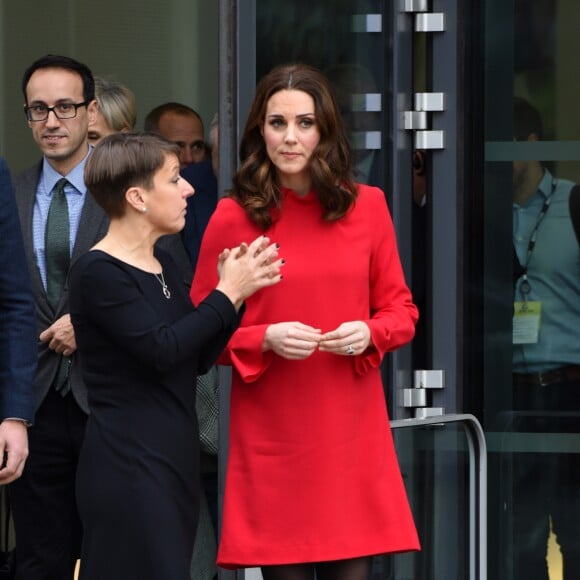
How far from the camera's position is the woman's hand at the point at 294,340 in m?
3.69

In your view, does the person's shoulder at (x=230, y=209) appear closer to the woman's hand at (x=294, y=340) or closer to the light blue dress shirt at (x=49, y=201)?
the woman's hand at (x=294, y=340)

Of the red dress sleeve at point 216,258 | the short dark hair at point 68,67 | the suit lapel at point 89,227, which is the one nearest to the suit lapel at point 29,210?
the suit lapel at point 89,227

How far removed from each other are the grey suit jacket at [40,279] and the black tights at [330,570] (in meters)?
1.10

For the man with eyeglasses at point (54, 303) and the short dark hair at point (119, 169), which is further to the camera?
the man with eyeglasses at point (54, 303)

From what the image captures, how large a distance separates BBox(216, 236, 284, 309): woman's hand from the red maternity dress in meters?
0.17

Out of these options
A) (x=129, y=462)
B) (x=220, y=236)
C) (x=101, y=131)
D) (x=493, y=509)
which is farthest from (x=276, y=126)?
(x=493, y=509)

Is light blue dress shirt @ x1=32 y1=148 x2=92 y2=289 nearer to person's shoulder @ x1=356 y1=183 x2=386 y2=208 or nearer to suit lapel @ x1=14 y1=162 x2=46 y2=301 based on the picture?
suit lapel @ x1=14 y1=162 x2=46 y2=301

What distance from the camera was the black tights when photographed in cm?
→ 385

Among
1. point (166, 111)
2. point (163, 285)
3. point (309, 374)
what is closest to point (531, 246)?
point (166, 111)

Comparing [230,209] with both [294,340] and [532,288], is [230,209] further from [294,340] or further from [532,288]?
[532,288]

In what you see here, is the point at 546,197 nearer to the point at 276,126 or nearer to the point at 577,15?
the point at 577,15

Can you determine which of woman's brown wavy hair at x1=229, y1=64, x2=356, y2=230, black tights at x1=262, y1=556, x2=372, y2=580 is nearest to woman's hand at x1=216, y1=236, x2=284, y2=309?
woman's brown wavy hair at x1=229, y1=64, x2=356, y2=230

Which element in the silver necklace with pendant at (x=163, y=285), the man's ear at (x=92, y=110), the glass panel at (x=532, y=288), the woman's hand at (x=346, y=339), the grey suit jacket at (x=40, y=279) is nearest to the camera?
the silver necklace with pendant at (x=163, y=285)

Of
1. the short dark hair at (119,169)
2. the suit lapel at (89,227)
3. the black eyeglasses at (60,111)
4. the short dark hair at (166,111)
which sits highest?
the short dark hair at (166,111)
